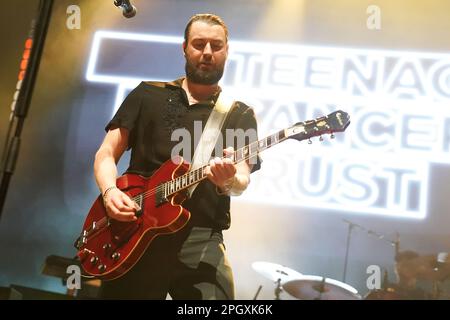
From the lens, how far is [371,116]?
2447mm

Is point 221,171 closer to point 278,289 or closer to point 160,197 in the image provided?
point 160,197

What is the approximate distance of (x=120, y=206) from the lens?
1.86 metres

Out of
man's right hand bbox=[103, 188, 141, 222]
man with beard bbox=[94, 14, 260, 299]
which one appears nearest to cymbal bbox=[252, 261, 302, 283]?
man with beard bbox=[94, 14, 260, 299]

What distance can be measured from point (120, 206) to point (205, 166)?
1.22ft

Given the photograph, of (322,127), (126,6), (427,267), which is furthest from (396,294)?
(126,6)

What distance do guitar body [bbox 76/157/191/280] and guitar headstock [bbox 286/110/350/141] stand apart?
477 mm

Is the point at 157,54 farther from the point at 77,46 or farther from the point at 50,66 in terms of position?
the point at 50,66

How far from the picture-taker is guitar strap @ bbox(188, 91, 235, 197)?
2.03 metres

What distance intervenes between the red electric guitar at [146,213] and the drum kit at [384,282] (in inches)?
30.4

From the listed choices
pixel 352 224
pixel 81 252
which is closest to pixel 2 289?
pixel 81 252

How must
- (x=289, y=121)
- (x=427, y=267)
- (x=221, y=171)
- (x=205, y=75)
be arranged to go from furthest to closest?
1. (x=289, y=121)
2. (x=427, y=267)
3. (x=205, y=75)
4. (x=221, y=171)

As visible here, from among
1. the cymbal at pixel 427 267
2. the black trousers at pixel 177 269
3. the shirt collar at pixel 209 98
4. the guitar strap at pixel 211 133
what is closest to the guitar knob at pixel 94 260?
the black trousers at pixel 177 269

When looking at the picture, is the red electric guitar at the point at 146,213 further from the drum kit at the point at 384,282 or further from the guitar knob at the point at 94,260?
the drum kit at the point at 384,282

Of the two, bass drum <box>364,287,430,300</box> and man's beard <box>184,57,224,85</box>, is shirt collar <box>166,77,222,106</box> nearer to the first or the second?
man's beard <box>184,57,224,85</box>
